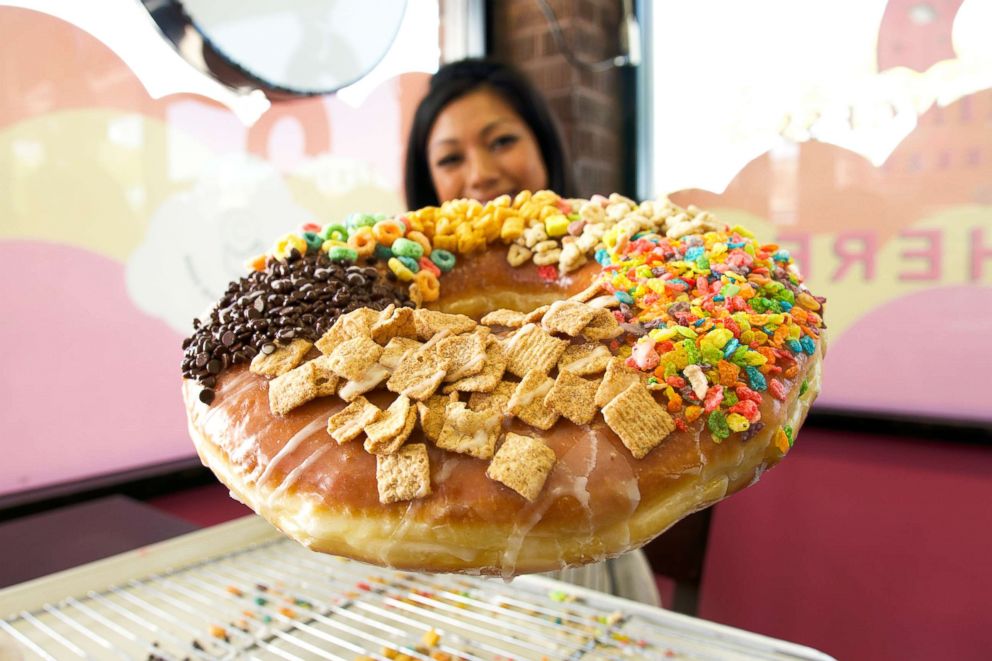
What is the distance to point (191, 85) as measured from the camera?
1.99 metres

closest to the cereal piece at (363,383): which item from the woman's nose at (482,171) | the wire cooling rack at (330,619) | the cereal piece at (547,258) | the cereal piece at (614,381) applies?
the cereal piece at (614,381)

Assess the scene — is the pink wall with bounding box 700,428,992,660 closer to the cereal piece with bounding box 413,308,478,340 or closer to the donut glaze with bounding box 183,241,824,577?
the donut glaze with bounding box 183,241,824,577

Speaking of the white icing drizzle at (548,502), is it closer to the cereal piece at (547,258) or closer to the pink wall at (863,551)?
the cereal piece at (547,258)

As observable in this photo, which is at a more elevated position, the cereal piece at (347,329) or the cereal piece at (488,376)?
the cereal piece at (347,329)

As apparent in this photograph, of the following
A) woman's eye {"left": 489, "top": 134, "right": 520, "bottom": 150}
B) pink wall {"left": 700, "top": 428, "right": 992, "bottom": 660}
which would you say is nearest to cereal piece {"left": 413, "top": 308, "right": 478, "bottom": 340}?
woman's eye {"left": 489, "top": 134, "right": 520, "bottom": 150}

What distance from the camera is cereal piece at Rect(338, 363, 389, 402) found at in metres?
0.68

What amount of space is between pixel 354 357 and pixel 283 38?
5.04 ft

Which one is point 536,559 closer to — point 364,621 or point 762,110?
point 364,621

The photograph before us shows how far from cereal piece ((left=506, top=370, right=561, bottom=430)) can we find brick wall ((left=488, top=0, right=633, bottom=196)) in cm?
221

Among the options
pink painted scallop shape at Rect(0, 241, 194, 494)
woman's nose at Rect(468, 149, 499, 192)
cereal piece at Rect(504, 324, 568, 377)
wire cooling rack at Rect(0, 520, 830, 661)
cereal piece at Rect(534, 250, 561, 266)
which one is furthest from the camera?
woman's nose at Rect(468, 149, 499, 192)

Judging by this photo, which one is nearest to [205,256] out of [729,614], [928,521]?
[729,614]

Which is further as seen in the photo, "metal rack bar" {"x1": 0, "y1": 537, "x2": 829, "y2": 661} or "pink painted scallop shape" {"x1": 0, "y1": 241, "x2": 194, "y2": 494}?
→ "pink painted scallop shape" {"x1": 0, "y1": 241, "x2": 194, "y2": 494}

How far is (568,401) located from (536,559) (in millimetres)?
141

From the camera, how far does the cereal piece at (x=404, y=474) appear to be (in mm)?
601
